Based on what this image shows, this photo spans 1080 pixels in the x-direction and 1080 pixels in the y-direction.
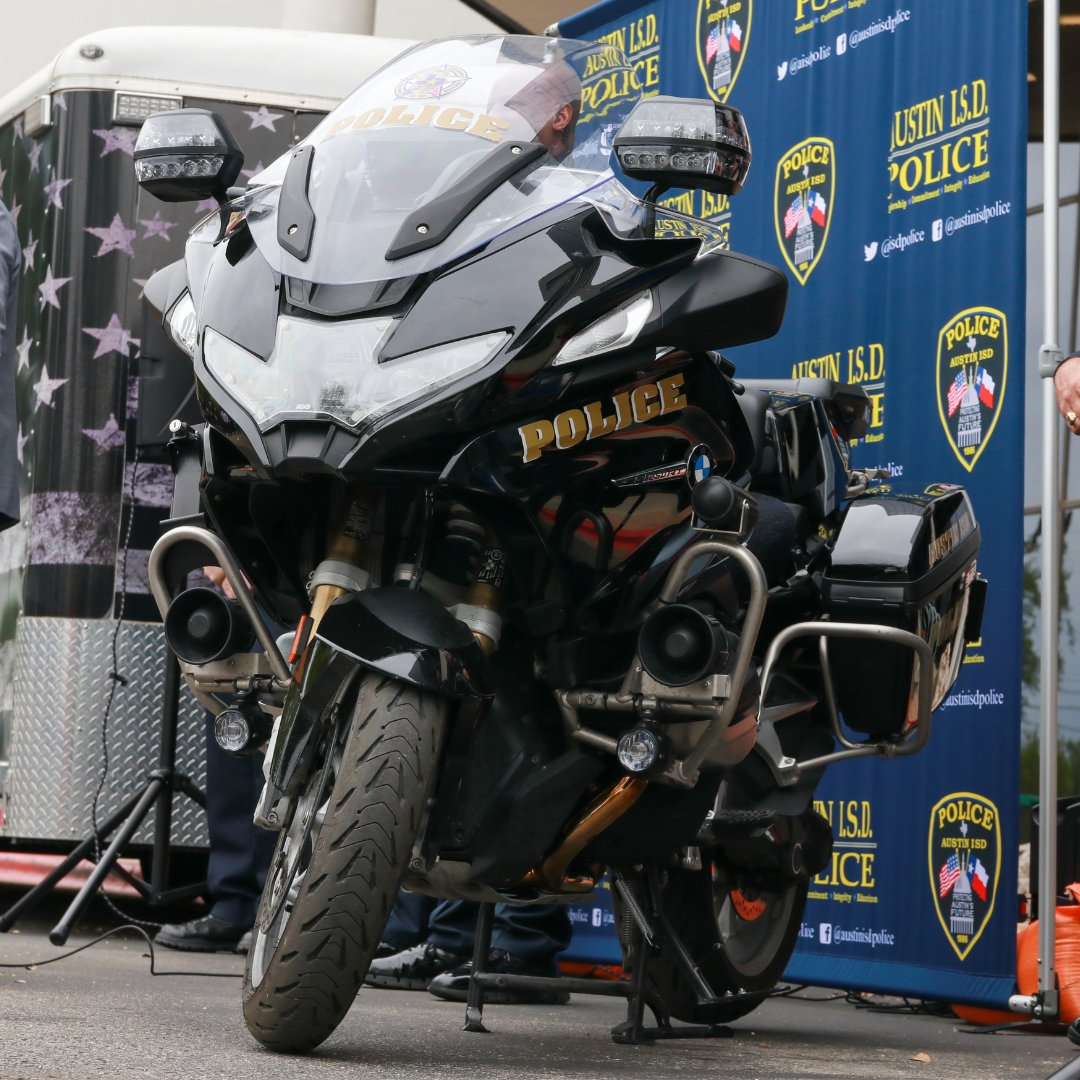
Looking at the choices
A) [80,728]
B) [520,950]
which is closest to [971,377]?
[520,950]

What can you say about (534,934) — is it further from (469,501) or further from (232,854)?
(469,501)

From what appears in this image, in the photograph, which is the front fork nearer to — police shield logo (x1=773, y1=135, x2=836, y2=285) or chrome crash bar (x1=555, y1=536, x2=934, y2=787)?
chrome crash bar (x1=555, y1=536, x2=934, y2=787)

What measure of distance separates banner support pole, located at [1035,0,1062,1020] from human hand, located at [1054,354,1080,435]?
36.6 inches

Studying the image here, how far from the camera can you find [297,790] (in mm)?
2971

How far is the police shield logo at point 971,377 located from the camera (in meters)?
4.98

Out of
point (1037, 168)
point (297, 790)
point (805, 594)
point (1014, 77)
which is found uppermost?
point (1037, 168)

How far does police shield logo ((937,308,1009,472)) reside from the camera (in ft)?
16.3

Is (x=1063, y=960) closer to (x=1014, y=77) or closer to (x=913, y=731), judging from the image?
(x=913, y=731)

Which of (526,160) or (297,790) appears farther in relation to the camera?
(526,160)

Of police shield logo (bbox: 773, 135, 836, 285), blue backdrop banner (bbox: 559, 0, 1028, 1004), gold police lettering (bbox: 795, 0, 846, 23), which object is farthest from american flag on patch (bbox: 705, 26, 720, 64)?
police shield logo (bbox: 773, 135, 836, 285)

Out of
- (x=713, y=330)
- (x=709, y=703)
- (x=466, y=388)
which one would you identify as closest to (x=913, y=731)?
(x=709, y=703)

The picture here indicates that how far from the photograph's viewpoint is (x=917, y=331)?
5.32 metres

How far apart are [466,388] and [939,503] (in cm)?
146

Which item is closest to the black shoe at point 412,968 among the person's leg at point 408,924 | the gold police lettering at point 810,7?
the person's leg at point 408,924
